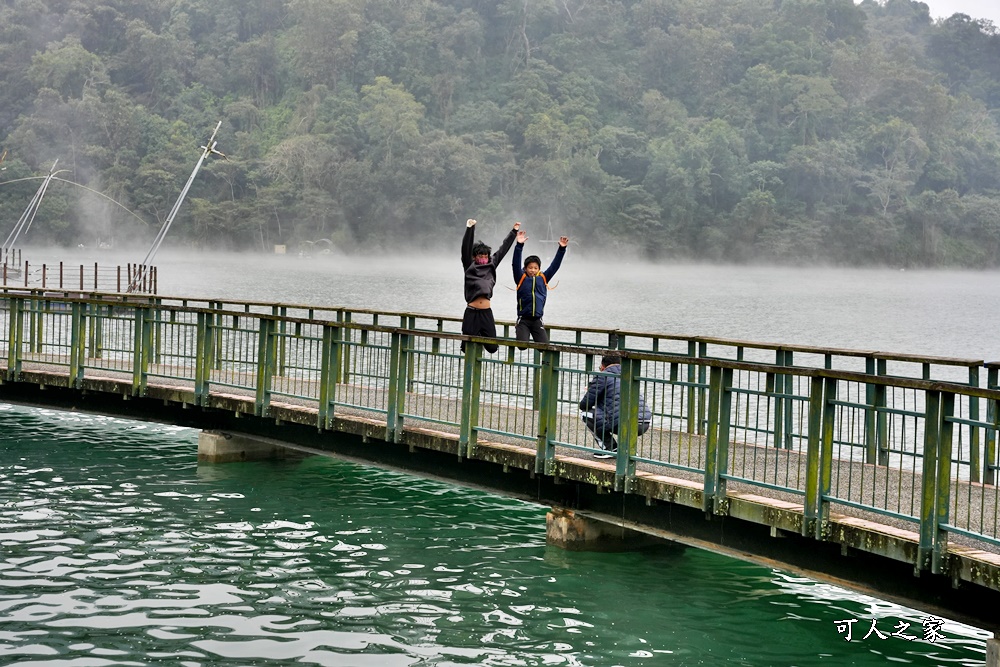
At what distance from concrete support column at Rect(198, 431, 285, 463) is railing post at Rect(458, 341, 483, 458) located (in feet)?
17.2

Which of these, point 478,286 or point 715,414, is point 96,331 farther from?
point 715,414

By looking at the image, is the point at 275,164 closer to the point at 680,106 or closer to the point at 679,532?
the point at 680,106

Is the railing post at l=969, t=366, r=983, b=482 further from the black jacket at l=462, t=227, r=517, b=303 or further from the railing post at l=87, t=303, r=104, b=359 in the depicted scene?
the railing post at l=87, t=303, r=104, b=359

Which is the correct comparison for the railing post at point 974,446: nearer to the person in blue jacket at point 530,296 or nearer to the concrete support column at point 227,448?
the person in blue jacket at point 530,296

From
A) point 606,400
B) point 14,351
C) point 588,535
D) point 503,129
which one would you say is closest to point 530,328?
point 588,535

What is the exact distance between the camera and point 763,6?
447 feet

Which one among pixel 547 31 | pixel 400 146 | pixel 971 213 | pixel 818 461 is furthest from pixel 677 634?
pixel 547 31

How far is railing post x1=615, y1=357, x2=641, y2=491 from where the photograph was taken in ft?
37.2

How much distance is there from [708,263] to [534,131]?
734 inches

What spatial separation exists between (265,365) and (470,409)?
133 inches

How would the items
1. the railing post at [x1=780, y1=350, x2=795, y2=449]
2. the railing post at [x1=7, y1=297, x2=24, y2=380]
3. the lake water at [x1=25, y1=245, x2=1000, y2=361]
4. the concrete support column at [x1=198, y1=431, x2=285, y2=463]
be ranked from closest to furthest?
the railing post at [x1=780, y1=350, x2=795, y2=449] < the concrete support column at [x1=198, y1=431, x2=285, y2=463] < the railing post at [x1=7, y1=297, x2=24, y2=380] < the lake water at [x1=25, y1=245, x2=1000, y2=361]

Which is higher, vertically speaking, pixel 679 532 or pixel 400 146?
pixel 400 146

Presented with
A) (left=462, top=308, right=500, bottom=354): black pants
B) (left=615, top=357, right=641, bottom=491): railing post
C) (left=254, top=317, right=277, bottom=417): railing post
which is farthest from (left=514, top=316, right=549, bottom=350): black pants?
(left=615, top=357, right=641, bottom=491): railing post

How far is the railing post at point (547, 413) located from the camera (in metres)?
12.1
